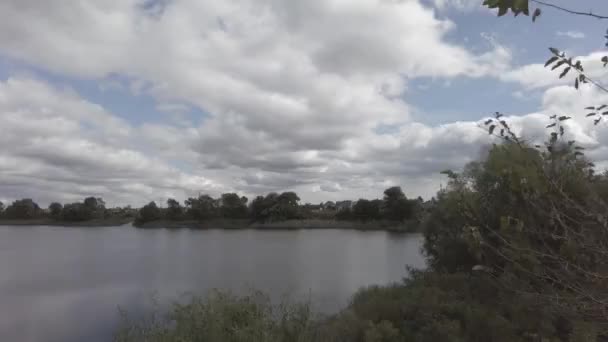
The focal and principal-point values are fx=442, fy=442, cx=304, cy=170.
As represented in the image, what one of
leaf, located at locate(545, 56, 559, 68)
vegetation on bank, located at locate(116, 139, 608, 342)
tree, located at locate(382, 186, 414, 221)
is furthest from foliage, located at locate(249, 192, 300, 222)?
leaf, located at locate(545, 56, 559, 68)

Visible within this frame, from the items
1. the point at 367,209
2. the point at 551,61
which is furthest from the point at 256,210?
the point at 551,61

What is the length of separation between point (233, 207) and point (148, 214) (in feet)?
77.6

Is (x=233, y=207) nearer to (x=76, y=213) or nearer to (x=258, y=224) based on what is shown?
(x=258, y=224)

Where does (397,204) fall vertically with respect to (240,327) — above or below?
above

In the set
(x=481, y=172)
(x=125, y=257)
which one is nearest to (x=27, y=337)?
(x=481, y=172)

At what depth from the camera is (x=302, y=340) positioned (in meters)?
6.64

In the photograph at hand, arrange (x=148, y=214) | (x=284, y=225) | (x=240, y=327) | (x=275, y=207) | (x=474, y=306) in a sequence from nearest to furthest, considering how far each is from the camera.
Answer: (x=240, y=327), (x=474, y=306), (x=284, y=225), (x=275, y=207), (x=148, y=214)

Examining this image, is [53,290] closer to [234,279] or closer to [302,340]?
[234,279]

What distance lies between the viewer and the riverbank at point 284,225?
82.1 metres

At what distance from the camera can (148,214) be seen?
355ft

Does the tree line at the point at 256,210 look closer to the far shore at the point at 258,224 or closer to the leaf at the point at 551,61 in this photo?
the far shore at the point at 258,224

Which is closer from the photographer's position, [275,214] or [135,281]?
[135,281]

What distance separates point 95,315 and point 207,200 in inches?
3533

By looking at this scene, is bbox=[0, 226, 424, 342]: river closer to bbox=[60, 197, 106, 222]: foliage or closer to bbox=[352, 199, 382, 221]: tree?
bbox=[352, 199, 382, 221]: tree
